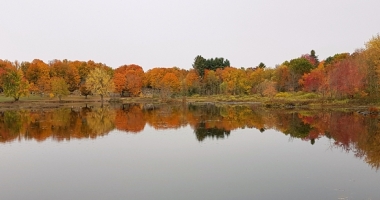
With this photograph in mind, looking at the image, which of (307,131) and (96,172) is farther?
(307,131)

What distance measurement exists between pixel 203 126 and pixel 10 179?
69.5ft

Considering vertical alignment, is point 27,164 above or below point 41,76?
below

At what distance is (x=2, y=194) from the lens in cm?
1368

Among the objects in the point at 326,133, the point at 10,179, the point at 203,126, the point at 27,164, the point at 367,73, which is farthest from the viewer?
the point at 367,73

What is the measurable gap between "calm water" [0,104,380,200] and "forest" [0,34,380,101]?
2491cm

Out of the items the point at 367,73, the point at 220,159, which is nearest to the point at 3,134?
the point at 220,159

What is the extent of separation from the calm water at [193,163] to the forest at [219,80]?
24.9 meters

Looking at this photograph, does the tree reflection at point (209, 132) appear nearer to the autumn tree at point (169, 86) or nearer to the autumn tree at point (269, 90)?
the autumn tree at point (269, 90)

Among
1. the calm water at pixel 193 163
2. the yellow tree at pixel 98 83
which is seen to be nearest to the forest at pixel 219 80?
the yellow tree at pixel 98 83

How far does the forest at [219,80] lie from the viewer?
5322 centimetres

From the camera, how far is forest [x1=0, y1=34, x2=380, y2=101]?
175 feet

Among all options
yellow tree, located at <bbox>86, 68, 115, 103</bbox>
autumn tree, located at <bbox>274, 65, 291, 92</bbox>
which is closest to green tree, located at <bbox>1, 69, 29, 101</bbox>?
yellow tree, located at <bbox>86, 68, 115, 103</bbox>

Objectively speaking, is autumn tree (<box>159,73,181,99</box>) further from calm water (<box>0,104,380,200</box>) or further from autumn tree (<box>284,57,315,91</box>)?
calm water (<box>0,104,380,200</box>)

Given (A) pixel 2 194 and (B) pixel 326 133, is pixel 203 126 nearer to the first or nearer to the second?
(B) pixel 326 133
